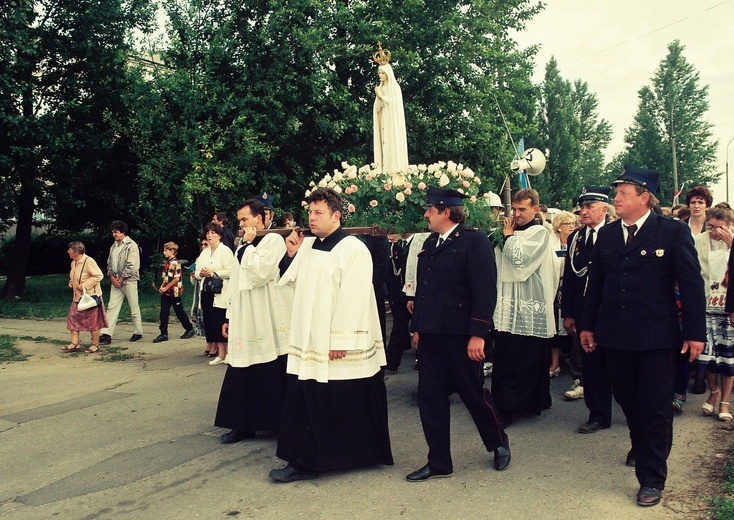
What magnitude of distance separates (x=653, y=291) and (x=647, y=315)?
0.16 meters

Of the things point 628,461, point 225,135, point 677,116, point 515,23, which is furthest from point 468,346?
point 677,116

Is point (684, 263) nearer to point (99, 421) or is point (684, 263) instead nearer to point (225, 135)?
point (99, 421)

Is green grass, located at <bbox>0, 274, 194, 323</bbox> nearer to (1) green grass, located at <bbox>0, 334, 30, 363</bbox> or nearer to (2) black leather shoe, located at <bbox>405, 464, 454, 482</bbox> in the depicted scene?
(1) green grass, located at <bbox>0, 334, 30, 363</bbox>

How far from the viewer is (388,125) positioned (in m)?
10.4

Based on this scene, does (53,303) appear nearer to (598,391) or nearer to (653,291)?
(598,391)

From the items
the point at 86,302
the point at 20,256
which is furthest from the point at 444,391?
the point at 20,256

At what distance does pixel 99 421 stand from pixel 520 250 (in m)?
4.26

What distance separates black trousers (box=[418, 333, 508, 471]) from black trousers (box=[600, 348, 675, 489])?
94 centimetres

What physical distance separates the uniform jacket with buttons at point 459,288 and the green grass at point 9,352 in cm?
760

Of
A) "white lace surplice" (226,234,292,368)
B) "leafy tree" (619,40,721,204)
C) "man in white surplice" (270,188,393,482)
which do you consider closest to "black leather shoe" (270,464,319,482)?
"man in white surplice" (270,188,393,482)

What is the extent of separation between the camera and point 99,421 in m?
6.47

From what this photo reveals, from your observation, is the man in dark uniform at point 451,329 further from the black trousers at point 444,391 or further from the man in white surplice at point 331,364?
the man in white surplice at point 331,364

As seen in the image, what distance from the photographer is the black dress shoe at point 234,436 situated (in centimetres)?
562

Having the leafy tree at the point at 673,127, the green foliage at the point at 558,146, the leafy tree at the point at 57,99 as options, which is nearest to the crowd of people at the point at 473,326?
the leafy tree at the point at 57,99
